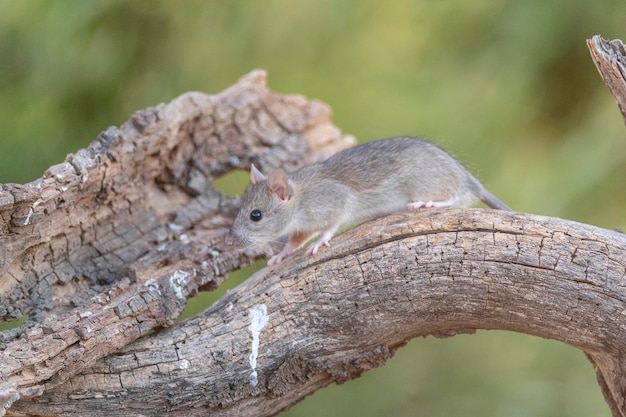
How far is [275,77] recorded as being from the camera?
6.40 m

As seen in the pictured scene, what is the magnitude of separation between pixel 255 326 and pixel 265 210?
957mm

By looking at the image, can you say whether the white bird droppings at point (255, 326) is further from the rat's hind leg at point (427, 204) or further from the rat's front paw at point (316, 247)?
Answer: the rat's hind leg at point (427, 204)

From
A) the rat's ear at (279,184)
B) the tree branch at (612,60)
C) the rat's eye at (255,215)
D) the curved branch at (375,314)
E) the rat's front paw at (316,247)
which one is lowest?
the curved branch at (375,314)

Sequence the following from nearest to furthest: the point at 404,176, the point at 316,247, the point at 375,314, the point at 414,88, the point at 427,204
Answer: the point at 375,314 < the point at 316,247 < the point at 427,204 < the point at 404,176 < the point at 414,88

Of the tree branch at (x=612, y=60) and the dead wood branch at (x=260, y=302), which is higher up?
the tree branch at (x=612, y=60)

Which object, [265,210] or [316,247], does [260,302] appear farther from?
[265,210]

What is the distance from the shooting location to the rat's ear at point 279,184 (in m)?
4.16

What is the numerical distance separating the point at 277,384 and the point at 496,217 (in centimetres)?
122

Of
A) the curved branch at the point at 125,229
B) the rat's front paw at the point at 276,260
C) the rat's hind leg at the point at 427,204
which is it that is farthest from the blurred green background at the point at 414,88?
the rat's hind leg at the point at 427,204

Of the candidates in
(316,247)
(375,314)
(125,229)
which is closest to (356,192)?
(316,247)

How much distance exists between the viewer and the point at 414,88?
662 cm

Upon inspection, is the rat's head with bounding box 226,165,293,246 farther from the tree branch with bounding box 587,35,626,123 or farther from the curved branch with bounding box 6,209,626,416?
the tree branch with bounding box 587,35,626,123

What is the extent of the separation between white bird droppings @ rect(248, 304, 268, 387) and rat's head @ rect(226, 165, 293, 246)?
689 mm

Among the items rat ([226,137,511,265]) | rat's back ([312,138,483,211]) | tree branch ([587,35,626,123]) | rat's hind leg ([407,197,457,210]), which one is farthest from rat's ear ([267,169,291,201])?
tree branch ([587,35,626,123])
